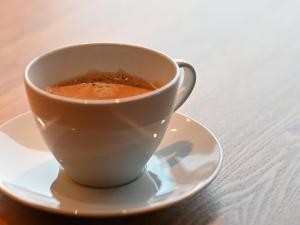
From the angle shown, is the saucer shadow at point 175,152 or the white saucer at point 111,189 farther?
the saucer shadow at point 175,152

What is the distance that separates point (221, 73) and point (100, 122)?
43 cm

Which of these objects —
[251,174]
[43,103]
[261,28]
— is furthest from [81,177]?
[261,28]

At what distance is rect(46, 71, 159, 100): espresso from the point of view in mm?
625

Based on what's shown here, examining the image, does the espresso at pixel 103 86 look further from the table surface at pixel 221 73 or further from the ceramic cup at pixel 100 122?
the table surface at pixel 221 73

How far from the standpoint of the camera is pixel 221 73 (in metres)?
0.94

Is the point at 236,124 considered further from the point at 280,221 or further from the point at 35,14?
the point at 35,14

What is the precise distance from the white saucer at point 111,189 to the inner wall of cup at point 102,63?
0.09 meters

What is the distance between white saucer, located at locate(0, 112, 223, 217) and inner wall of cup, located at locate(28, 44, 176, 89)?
9 cm

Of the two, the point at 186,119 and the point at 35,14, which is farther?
the point at 35,14

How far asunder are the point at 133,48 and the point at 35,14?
0.58 metres

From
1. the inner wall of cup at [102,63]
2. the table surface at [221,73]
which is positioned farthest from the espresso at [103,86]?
the table surface at [221,73]

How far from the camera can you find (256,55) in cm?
102

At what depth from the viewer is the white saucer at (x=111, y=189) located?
554mm

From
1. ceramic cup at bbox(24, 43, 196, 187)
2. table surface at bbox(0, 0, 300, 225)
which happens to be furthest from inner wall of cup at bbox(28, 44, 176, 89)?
table surface at bbox(0, 0, 300, 225)
